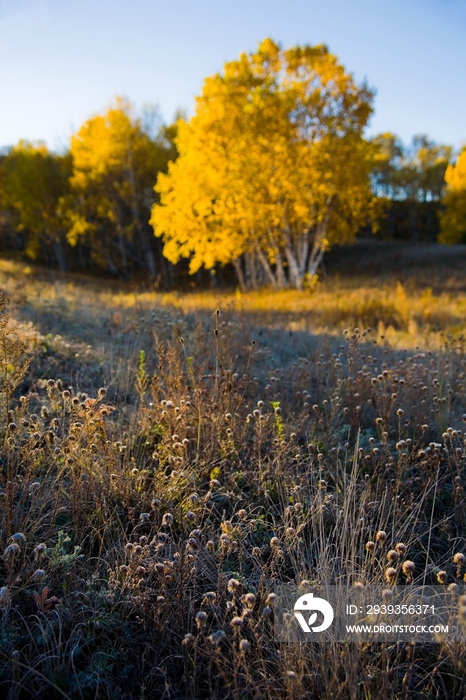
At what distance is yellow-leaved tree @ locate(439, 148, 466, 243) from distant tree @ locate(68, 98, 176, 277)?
73.6 ft

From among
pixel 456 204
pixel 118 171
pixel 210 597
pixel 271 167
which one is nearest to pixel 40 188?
pixel 118 171

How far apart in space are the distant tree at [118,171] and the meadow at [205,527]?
74.4 ft

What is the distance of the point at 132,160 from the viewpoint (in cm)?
2553

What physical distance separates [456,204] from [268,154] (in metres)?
27.9

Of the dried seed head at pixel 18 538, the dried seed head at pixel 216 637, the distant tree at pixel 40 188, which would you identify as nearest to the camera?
the dried seed head at pixel 216 637

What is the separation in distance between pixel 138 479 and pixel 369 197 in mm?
15802

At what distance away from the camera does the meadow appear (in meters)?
1.91

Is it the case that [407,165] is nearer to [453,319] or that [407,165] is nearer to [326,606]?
[453,319]

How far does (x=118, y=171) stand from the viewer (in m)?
26.2

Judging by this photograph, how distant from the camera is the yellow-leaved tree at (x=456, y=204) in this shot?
3559 cm

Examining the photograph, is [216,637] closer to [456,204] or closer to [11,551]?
[11,551]

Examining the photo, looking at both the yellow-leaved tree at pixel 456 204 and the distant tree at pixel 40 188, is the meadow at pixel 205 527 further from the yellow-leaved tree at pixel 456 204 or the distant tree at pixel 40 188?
the yellow-leaved tree at pixel 456 204

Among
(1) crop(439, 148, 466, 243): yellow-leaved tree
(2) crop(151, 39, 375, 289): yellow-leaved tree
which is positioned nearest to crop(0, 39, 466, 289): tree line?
(2) crop(151, 39, 375, 289): yellow-leaved tree

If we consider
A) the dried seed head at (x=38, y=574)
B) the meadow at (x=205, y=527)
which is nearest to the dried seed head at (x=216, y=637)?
the meadow at (x=205, y=527)
